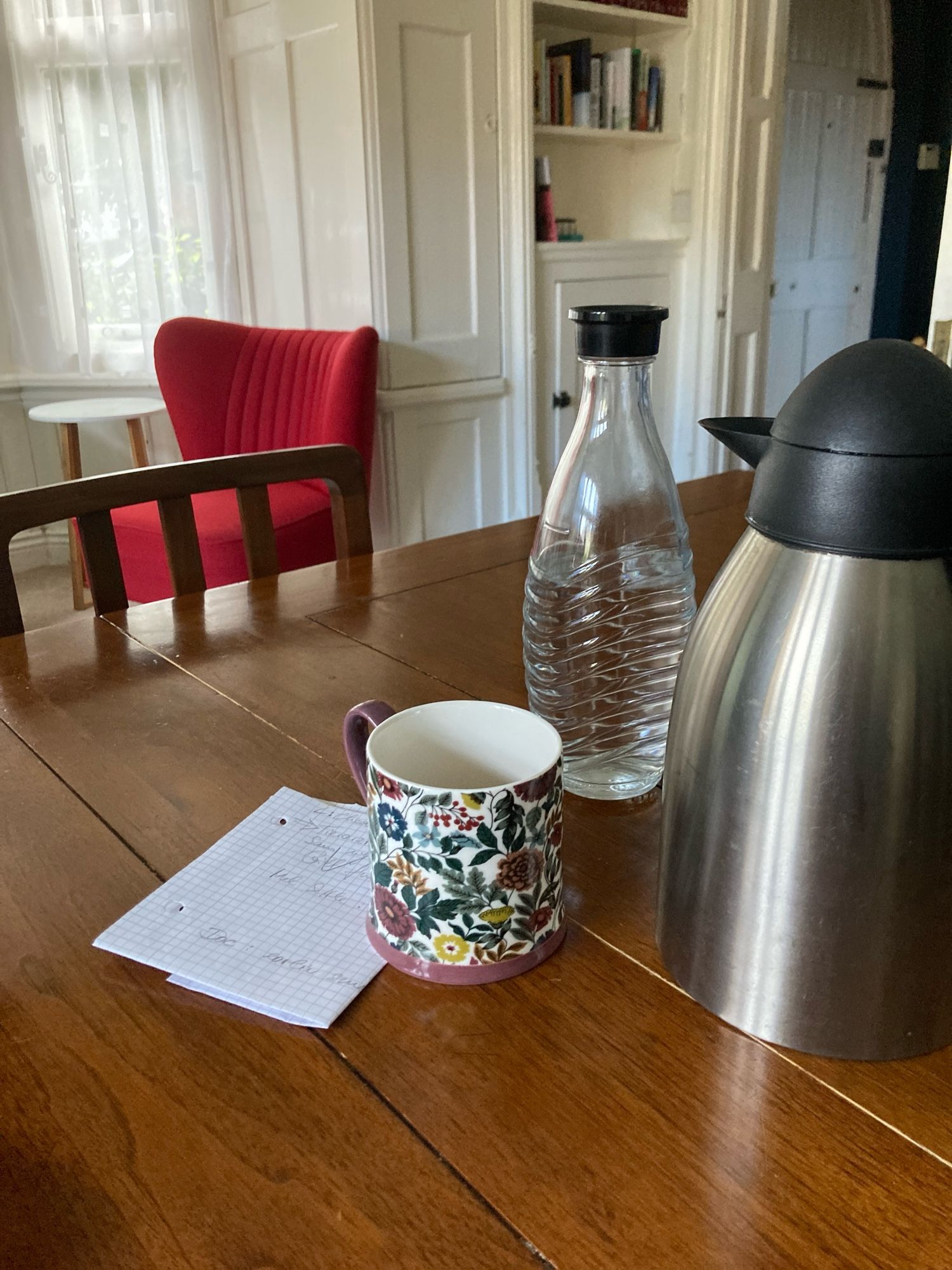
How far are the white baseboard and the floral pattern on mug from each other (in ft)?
10.9

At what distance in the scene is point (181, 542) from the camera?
1.07 metres

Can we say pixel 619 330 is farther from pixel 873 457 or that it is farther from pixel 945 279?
pixel 945 279

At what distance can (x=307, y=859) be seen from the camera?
22.0 inches

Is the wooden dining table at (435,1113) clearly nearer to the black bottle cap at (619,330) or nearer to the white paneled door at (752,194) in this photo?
the black bottle cap at (619,330)

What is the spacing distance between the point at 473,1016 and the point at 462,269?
260 cm

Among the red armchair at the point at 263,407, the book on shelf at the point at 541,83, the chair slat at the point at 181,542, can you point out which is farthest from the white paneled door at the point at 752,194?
the chair slat at the point at 181,542

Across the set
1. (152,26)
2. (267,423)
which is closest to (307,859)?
(267,423)

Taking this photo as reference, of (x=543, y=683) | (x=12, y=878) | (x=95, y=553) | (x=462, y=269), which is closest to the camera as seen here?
(x=12, y=878)

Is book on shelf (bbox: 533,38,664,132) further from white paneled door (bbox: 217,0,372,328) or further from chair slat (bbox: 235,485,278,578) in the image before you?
chair slat (bbox: 235,485,278,578)

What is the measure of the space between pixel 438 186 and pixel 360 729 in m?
2.45

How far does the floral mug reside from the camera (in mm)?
430

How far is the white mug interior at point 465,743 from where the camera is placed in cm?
50

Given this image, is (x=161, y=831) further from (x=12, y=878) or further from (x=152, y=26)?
(x=152, y=26)

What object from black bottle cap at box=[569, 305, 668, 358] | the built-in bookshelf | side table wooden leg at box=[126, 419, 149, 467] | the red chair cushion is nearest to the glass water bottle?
black bottle cap at box=[569, 305, 668, 358]
